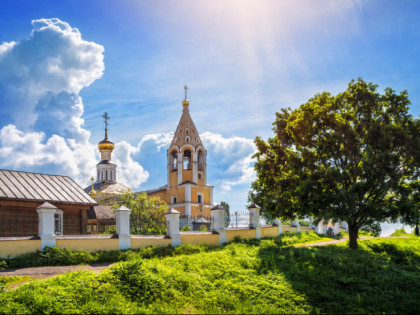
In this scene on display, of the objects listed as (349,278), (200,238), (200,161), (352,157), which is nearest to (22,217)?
(200,238)

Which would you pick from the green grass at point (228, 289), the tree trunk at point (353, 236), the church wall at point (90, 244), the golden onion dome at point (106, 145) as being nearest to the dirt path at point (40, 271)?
the church wall at point (90, 244)

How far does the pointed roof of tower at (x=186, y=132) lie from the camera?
3835cm

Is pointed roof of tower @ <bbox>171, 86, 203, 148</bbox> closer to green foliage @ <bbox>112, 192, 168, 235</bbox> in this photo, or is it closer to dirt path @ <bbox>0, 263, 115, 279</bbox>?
green foliage @ <bbox>112, 192, 168, 235</bbox>

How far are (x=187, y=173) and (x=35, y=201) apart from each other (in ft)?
82.0

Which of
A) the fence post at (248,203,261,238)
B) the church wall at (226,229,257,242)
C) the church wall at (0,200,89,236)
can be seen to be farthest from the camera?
the fence post at (248,203,261,238)

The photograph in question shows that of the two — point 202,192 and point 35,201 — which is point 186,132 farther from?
point 35,201

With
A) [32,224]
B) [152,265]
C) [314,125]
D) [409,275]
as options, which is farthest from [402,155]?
[32,224]

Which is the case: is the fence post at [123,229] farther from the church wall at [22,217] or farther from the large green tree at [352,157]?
the large green tree at [352,157]

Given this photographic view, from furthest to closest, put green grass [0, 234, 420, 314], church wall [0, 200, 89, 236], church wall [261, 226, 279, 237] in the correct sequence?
1. church wall [261, 226, 279, 237]
2. church wall [0, 200, 89, 236]
3. green grass [0, 234, 420, 314]

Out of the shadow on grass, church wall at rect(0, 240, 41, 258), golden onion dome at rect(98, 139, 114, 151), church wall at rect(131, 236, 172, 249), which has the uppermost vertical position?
golden onion dome at rect(98, 139, 114, 151)

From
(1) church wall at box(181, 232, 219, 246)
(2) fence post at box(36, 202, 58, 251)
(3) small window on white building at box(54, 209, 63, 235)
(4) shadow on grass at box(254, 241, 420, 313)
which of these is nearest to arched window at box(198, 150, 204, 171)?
(1) church wall at box(181, 232, 219, 246)

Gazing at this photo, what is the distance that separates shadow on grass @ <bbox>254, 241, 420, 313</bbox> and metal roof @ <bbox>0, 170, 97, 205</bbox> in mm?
8628

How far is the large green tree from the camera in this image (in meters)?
12.8

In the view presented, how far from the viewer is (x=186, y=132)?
Result: 38.5 m
